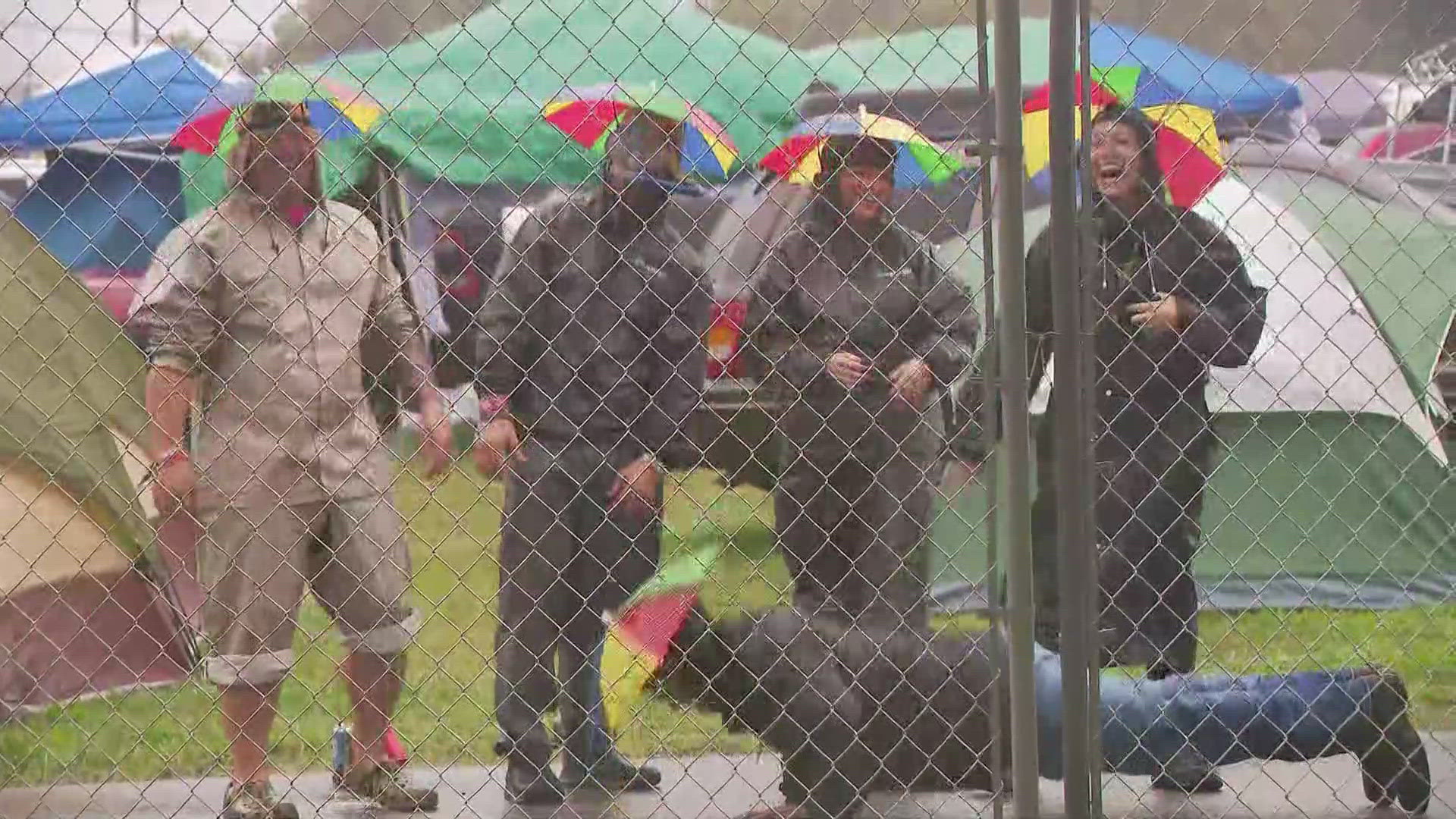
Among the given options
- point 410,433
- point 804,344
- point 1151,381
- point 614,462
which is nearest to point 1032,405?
point 1151,381

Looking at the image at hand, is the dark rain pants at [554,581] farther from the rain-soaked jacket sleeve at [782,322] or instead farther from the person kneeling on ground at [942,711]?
the rain-soaked jacket sleeve at [782,322]

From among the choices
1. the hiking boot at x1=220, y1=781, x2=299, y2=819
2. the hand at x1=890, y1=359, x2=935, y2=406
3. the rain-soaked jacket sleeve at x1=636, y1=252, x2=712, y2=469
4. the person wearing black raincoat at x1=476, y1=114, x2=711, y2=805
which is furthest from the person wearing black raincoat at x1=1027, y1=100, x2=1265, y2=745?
the hiking boot at x1=220, y1=781, x2=299, y2=819

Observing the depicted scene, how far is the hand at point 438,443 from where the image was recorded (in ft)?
11.0

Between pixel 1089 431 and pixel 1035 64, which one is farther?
pixel 1035 64

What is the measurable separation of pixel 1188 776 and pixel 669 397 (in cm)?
150

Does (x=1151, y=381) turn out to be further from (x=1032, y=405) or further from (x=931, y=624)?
(x=931, y=624)

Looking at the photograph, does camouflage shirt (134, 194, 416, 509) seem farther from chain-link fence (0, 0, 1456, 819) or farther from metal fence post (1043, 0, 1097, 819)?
metal fence post (1043, 0, 1097, 819)

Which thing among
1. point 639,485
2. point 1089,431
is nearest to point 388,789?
point 639,485

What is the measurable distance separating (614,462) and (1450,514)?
6.43 ft

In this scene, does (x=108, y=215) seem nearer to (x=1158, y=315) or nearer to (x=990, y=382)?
(x=990, y=382)

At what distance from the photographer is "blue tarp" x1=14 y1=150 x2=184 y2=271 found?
3.18m

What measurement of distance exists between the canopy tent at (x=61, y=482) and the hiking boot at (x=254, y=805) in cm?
43

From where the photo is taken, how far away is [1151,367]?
10.5 feet

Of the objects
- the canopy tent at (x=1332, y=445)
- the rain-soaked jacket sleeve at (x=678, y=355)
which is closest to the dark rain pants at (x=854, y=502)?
the canopy tent at (x=1332, y=445)
